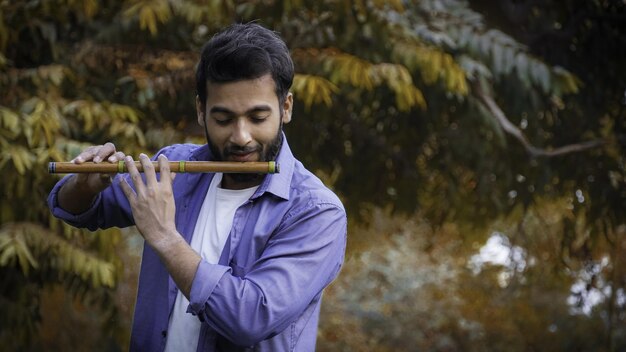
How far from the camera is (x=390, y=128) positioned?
23.9ft

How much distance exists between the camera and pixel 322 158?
724 centimetres

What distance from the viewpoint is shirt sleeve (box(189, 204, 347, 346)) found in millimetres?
2227

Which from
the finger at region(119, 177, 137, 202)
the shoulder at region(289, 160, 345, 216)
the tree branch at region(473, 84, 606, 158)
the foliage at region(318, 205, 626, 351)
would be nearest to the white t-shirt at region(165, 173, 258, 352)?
the shoulder at region(289, 160, 345, 216)

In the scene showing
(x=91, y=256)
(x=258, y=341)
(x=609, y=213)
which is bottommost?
(x=609, y=213)

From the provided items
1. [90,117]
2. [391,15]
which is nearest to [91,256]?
[90,117]

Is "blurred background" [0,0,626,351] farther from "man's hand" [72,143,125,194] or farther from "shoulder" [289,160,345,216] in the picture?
"shoulder" [289,160,345,216]

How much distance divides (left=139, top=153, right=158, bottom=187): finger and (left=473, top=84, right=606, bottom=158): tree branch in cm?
433

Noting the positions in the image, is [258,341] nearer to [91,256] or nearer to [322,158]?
[91,256]

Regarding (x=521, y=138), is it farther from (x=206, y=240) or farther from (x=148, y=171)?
(x=148, y=171)

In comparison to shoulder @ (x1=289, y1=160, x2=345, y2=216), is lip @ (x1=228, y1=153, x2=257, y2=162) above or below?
above

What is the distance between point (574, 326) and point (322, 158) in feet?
14.2

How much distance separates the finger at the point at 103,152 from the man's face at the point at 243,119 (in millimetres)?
260

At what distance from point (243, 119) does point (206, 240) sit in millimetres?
313

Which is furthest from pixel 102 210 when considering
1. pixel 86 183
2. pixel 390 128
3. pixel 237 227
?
pixel 390 128
